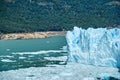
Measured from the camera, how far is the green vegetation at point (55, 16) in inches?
4941

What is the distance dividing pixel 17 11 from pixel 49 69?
115 metres

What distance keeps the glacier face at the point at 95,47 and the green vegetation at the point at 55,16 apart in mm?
81190

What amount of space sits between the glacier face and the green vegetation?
266 ft

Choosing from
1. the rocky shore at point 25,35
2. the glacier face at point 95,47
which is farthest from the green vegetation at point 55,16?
the glacier face at point 95,47

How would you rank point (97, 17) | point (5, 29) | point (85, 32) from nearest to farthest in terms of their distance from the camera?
point (85, 32), point (5, 29), point (97, 17)

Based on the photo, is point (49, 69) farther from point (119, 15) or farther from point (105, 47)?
point (119, 15)

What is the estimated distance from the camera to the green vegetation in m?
126

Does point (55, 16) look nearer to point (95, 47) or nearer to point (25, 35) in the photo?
point (25, 35)

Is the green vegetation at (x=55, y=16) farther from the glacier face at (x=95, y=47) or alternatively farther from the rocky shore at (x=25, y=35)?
the glacier face at (x=95, y=47)

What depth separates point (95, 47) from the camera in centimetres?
3581

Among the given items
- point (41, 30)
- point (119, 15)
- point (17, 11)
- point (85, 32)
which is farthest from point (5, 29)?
point (85, 32)

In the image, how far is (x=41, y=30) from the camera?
12281cm

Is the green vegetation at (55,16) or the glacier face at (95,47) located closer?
the glacier face at (95,47)

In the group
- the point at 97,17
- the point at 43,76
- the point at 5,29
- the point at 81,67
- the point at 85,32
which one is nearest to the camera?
the point at 43,76
